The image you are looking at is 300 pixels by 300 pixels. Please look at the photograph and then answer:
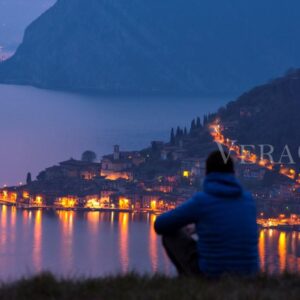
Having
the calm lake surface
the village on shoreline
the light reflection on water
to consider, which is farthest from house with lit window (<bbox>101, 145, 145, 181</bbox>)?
the light reflection on water

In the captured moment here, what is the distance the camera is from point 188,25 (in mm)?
92500

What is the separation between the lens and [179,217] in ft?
10.8

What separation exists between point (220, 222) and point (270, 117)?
74.4 ft

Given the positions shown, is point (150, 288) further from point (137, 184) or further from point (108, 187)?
point (137, 184)

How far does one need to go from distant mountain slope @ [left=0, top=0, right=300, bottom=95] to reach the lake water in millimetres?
9498

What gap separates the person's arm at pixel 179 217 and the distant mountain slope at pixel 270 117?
18188 mm

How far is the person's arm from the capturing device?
10.8ft

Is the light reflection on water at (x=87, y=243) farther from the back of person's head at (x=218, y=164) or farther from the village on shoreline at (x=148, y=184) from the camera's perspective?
the back of person's head at (x=218, y=164)

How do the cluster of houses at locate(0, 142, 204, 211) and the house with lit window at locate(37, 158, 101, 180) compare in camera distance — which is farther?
the house with lit window at locate(37, 158, 101, 180)

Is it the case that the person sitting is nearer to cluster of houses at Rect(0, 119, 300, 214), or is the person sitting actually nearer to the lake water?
cluster of houses at Rect(0, 119, 300, 214)

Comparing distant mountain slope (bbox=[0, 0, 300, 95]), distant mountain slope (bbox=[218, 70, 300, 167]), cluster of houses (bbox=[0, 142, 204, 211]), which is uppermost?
distant mountain slope (bbox=[0, 0, 300, 95])

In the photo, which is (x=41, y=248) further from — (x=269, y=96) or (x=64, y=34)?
(x=64, y=34)

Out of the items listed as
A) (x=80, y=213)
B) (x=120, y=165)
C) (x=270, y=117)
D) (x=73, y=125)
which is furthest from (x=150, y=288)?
(x=73, y=125)

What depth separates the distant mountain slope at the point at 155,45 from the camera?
77.9 m
